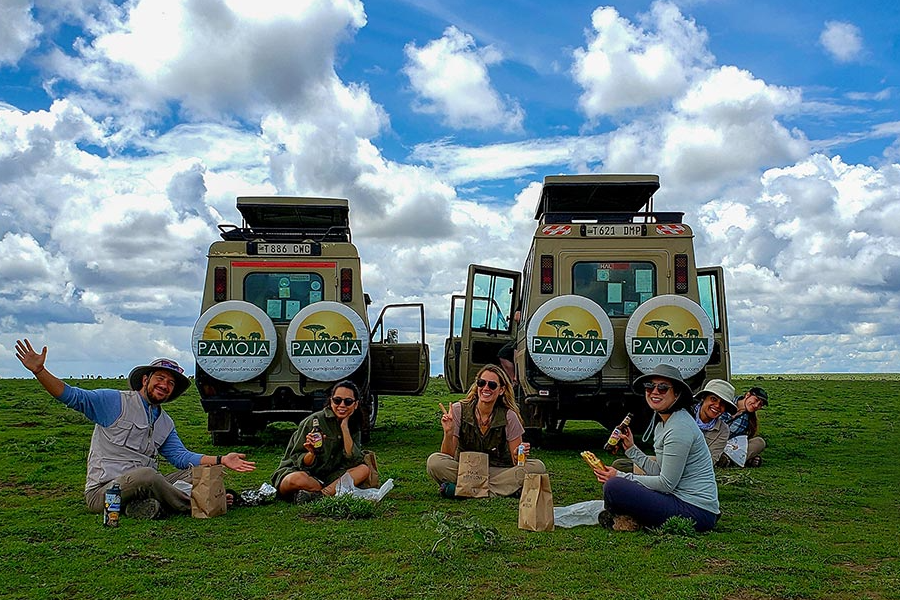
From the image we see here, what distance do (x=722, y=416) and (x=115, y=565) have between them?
7.29 meters

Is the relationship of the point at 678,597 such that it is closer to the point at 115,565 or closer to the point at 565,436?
the point at 115,565

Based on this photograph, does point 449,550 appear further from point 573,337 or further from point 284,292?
point 284,292

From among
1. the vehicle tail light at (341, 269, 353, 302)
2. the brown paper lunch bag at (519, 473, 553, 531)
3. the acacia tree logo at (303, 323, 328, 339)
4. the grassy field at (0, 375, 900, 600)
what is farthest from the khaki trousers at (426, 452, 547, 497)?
the vehicle tail light at (341, 269, 353, 302)

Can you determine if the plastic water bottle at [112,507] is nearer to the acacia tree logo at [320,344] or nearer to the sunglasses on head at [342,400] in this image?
the sunglasses on head at [342,400]

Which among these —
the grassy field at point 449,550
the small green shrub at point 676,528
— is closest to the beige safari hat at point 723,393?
the grassy field at point 449,550

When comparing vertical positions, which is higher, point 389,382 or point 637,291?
point 637,291

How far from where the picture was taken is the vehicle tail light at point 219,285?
41.5ft

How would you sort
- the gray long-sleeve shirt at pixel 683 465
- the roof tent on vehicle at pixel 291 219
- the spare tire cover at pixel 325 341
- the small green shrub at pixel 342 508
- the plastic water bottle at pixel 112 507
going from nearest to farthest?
1. the gray long-sleeve shirt at pixel 683 465
2. the plastic water bottle at pixel 112 507
3. the small green shrub at pixel 342 508
4. the spare tire cover at pixel 325 341
5. the roof tent on vehicle at pixel 291 219

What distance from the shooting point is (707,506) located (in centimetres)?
653

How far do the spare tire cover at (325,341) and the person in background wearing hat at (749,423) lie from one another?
15.9ft

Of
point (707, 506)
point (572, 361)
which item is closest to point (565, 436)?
point (572, 361)

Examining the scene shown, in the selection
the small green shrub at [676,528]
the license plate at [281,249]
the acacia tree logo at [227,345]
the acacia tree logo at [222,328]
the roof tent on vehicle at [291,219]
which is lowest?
the small green shrub at [676,528]

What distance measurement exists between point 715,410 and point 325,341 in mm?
5067

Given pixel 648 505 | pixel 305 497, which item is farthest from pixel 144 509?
pixel 648 505
